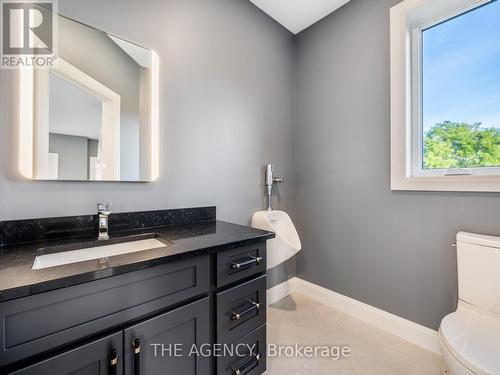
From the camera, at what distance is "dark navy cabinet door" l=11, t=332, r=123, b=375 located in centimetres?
63

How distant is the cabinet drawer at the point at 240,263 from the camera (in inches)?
39.3

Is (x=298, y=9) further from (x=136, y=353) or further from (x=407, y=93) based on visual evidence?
(x=136, y=353)

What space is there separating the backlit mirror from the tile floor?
4.60ft

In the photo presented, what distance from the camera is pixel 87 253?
1.00m

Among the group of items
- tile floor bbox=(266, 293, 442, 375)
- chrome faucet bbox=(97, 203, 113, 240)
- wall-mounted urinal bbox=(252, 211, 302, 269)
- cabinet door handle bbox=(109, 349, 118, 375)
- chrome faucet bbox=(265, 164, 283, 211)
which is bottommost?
tile floor bbox=(266, 293, 442, 375)

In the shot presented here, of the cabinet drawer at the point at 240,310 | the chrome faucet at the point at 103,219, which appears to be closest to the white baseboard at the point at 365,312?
the cabinet drawer at the point at 240,310

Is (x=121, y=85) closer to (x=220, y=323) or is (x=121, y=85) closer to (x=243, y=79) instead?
(x=243, y=79)

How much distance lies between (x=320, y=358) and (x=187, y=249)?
3.88 feet

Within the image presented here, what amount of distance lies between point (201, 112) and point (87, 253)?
3.46 ft

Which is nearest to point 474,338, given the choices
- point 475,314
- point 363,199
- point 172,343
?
point 475,314

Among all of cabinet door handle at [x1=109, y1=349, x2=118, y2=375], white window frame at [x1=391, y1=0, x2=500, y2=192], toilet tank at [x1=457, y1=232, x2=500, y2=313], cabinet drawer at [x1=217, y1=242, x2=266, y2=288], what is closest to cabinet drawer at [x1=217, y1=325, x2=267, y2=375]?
cabinet drawer at [x1=217, y1=242, x2=266, y2=288]

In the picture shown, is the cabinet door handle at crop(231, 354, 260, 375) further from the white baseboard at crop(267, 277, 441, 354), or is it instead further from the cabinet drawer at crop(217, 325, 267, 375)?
the white baseboard at crop(267, 277, 441, 354)

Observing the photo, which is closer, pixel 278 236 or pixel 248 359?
pixel 248 359

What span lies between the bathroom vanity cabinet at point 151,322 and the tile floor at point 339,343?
38cm
